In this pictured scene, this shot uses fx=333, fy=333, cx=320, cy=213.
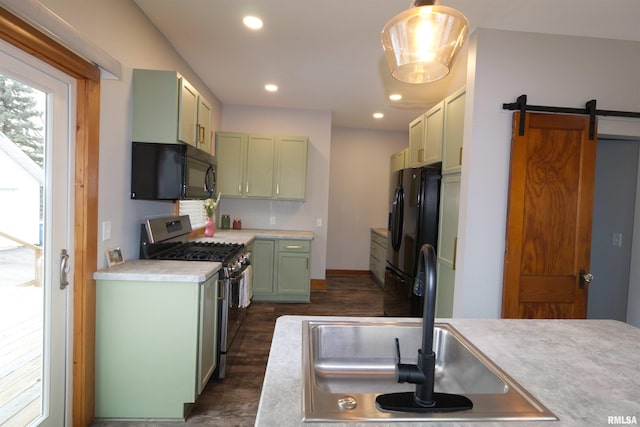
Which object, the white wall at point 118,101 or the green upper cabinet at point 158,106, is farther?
the green upper cabinet at point 158,106

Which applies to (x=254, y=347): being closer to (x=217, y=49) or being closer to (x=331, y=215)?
(x=217, y=49)

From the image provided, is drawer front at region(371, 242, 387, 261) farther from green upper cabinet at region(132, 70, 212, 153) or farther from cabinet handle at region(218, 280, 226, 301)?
green upper cabinet at region(132, 70, 212, 153)

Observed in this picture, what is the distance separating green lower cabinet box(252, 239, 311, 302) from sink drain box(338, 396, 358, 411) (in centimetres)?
343

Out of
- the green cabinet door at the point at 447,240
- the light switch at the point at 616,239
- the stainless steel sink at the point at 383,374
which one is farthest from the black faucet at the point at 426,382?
the light switch at the point at 616,239

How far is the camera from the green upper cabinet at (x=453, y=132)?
8.43 feet

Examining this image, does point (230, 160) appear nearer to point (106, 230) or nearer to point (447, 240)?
point (106, 230)

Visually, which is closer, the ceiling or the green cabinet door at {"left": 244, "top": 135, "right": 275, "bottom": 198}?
the ceiling

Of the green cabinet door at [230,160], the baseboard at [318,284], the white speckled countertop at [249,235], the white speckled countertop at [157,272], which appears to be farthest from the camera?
the baseboard at [318,284]

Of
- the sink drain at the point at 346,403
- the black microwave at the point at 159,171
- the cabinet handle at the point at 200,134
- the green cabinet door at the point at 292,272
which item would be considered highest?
the cabinet handle at the point at 200,134

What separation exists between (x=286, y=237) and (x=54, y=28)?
3082 mm

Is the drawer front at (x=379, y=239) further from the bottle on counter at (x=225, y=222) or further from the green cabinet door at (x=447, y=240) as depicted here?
the bottle on counter at (x=225, y=222)

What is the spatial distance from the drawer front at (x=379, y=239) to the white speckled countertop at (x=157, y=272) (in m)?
3.35

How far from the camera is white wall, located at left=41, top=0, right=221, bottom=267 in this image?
1.86m

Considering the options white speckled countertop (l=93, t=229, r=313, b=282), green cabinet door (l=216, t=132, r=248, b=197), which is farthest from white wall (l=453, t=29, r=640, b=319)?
green cabinet door (l=216, t=132, r=248, b=197)
